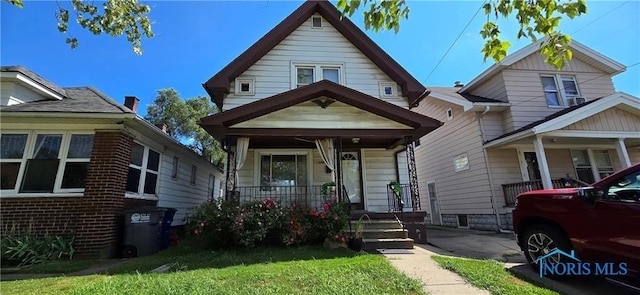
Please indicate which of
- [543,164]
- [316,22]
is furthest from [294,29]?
[543,164]

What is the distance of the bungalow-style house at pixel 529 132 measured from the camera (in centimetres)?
957

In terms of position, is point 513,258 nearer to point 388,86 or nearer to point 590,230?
point 590,230

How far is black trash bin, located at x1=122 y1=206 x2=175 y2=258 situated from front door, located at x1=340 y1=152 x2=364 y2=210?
5.61m

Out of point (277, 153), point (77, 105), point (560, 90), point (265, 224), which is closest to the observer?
point (265, 224)

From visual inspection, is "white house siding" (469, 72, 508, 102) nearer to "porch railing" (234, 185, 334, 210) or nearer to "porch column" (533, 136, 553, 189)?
"porch column" (533, 136, 553, 189)

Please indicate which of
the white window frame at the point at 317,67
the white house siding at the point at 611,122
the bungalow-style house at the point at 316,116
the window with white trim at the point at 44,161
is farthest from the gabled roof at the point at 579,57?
the window with white trim at the point at 44,161

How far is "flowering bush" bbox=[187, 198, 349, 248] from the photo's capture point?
21.4ft

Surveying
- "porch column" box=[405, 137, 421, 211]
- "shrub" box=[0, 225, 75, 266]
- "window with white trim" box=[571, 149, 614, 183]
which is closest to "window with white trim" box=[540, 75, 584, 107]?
"window with white trim" box=[571, 149, 614, 183]

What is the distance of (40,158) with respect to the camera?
7.18 m

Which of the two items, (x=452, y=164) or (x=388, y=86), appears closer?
(x=388, y=86)

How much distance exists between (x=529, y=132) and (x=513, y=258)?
5.06 meters

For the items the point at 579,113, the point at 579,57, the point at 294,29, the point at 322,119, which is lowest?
the point at 322,119

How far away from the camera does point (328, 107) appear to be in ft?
26.9

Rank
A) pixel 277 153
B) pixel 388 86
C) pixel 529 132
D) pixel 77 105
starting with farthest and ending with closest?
→ 1. pixel 388 86
2. pixel 277 153
3. pixel 529 132
4. pixel 77 105
